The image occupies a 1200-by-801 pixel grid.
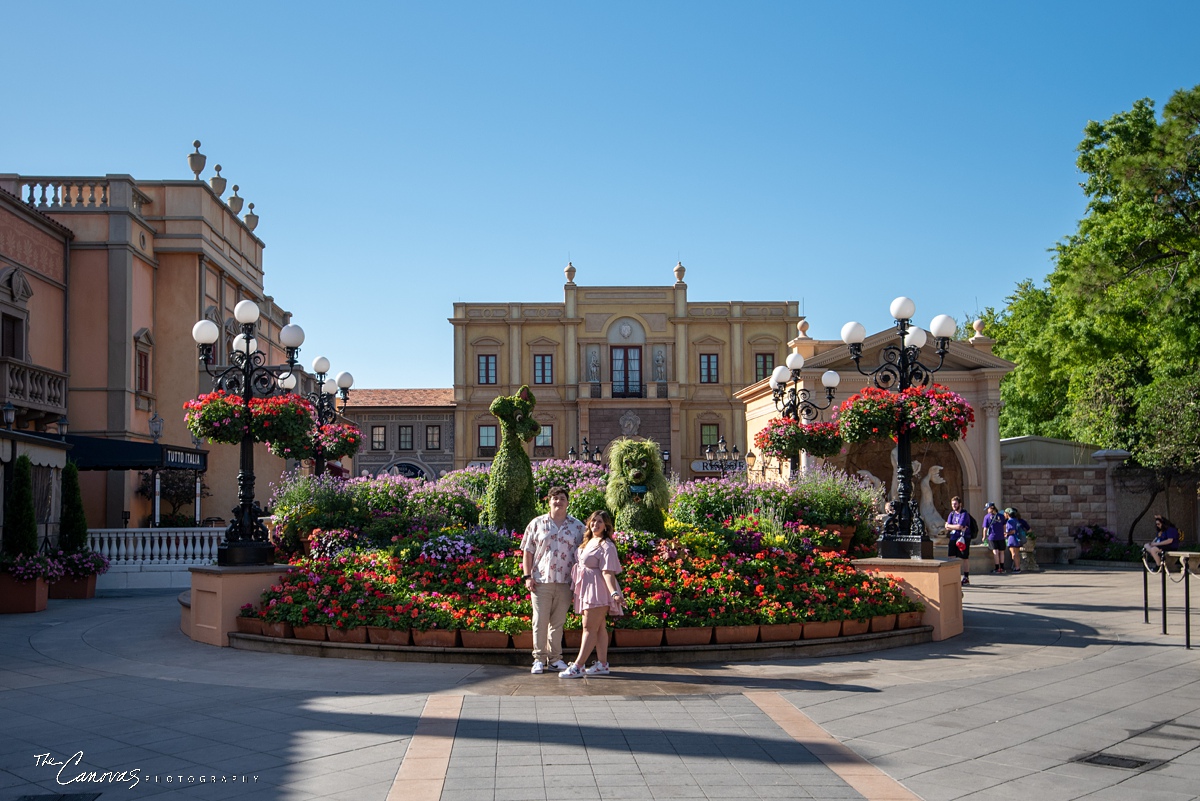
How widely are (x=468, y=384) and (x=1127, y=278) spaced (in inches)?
1394

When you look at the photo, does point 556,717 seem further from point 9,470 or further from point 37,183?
point 37,183

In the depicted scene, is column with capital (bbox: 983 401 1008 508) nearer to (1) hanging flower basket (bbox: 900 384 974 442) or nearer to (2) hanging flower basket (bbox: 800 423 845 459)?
(2) hanging flower basket (bbox: 800 423 845 459)

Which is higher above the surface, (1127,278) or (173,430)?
(1127,278)

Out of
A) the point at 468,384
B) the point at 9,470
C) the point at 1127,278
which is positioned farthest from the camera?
the point at 468,384

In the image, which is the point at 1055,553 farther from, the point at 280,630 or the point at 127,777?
the point at 127,777

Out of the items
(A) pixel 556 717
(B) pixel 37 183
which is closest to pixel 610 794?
(A) pixel 556 717

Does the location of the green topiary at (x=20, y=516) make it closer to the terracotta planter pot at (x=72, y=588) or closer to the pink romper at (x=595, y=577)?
the terracotta planter pot at (x=72, y=588)

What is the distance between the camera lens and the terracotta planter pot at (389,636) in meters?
10.2

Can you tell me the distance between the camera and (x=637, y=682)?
880 cm

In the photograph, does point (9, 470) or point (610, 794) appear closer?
point (610, 794)

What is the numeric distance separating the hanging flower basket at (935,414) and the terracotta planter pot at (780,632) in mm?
3909

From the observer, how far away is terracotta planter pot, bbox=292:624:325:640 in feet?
34.6

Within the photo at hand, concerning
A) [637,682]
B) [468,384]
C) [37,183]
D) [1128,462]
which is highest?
[37,183]

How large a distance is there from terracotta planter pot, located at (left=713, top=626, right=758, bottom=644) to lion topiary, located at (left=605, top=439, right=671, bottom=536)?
7.34ft
